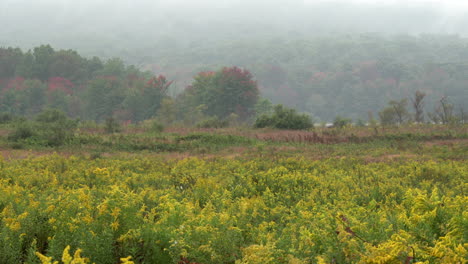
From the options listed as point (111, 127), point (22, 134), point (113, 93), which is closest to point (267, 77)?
point (113, 93)

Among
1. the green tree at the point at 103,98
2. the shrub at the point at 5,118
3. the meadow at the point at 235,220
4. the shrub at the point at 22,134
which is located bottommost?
the meadow at the point at 235,220

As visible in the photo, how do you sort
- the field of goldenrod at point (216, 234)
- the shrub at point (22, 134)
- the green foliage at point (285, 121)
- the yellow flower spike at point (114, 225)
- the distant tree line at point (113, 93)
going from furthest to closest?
the distant tree line at point (113, 93) < the green foliage at point (285, 121) < the shrub at point (22, 134) < the yellow flower spike at point (114, 225) < the field of goldenrod at point (216, 234)

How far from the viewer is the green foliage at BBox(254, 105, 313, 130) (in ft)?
98.5

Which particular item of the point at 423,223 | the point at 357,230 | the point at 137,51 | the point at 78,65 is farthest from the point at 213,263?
the point at 137,51

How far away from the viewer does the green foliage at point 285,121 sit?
30.0 metres

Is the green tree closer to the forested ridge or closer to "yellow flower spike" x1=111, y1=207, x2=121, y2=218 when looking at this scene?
the forested ridge

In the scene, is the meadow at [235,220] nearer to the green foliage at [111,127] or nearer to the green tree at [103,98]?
the green foliage at [111,127]

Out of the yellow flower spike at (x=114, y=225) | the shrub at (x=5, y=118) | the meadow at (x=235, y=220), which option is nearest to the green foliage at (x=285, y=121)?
the meadow at (x=235, y=220)

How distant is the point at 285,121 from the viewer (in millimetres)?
30109

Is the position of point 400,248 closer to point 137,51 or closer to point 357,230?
point 357,230

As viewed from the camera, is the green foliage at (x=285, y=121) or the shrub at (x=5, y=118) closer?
the green foliage at (x=285, y=121)

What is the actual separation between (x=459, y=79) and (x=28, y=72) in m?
80.4

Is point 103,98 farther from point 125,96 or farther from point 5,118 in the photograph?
point 5,118

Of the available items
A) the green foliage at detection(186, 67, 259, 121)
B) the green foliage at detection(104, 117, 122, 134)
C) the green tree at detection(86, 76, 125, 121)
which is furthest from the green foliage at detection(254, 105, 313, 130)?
the green tree at detection(86, 76, 125, 121)
